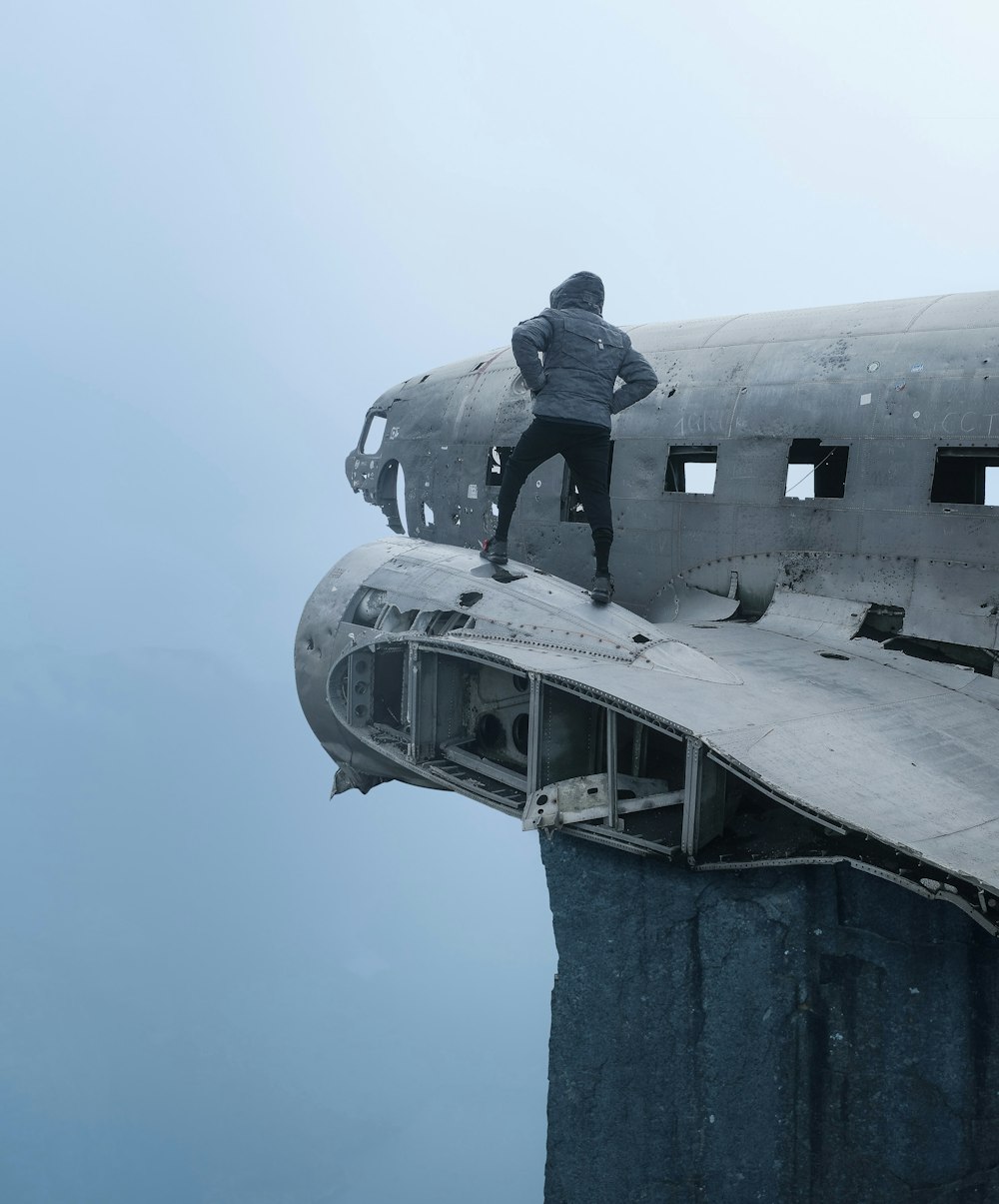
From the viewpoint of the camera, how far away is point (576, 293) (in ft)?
28.1

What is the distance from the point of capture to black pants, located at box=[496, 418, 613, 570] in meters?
8.48

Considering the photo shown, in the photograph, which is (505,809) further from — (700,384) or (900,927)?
(700,384)

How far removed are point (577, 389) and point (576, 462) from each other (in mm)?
634

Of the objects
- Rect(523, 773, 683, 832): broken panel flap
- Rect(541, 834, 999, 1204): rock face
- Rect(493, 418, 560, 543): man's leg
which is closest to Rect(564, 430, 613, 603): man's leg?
Rect(493, 418, 560, 543): man's leg

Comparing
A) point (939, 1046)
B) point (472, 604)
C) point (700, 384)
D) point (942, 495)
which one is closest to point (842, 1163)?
point (939, 1046)

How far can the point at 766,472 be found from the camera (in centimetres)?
904

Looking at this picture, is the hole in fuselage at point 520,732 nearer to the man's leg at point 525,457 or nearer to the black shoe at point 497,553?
the black shoe at point 497,553

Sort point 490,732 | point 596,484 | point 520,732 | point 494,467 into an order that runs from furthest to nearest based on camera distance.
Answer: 1. point 494,467
2. point 596,484
3. point 490,732
4. point 520,732

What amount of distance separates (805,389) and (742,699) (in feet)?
12.9

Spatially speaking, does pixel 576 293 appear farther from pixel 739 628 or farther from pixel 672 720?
pixel 672 720

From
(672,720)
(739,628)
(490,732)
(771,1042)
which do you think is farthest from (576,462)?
(771,1042)

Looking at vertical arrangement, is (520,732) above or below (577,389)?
below

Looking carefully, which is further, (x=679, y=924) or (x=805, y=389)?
(x=805, y=389)

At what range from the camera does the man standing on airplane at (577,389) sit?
831 centimetres
